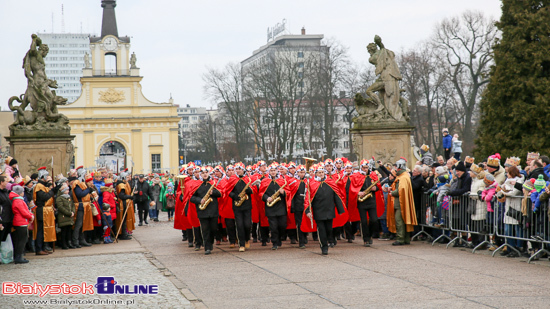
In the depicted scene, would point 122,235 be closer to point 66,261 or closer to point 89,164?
point 66,261

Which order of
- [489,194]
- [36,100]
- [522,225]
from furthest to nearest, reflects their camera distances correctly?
[36,100]
[489,194]
[522,225]

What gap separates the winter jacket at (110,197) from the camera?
751 inches

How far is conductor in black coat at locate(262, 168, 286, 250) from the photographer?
16000 mm

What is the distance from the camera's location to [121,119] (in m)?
79.5

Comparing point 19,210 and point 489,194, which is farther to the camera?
point 19,210

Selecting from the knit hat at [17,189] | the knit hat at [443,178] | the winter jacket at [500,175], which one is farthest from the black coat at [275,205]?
the knit hat at [17,189]

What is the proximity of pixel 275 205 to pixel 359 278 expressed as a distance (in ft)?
16.8

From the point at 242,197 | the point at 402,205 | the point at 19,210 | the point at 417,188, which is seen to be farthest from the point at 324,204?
the point at 19,210

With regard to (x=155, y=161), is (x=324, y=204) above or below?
above

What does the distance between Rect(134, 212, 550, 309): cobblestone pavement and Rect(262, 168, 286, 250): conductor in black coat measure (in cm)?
36

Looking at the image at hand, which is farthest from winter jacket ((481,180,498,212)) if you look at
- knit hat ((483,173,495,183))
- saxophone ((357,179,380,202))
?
saxophone ((357,179,380,202))

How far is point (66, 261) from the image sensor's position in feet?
48.1

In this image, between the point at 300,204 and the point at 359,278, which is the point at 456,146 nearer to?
the point at 300,204

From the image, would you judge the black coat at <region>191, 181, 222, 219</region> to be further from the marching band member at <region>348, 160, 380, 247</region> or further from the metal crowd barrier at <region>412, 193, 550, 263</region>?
the metal crowd barrier at <region>412, 193, 550, 263</region>
